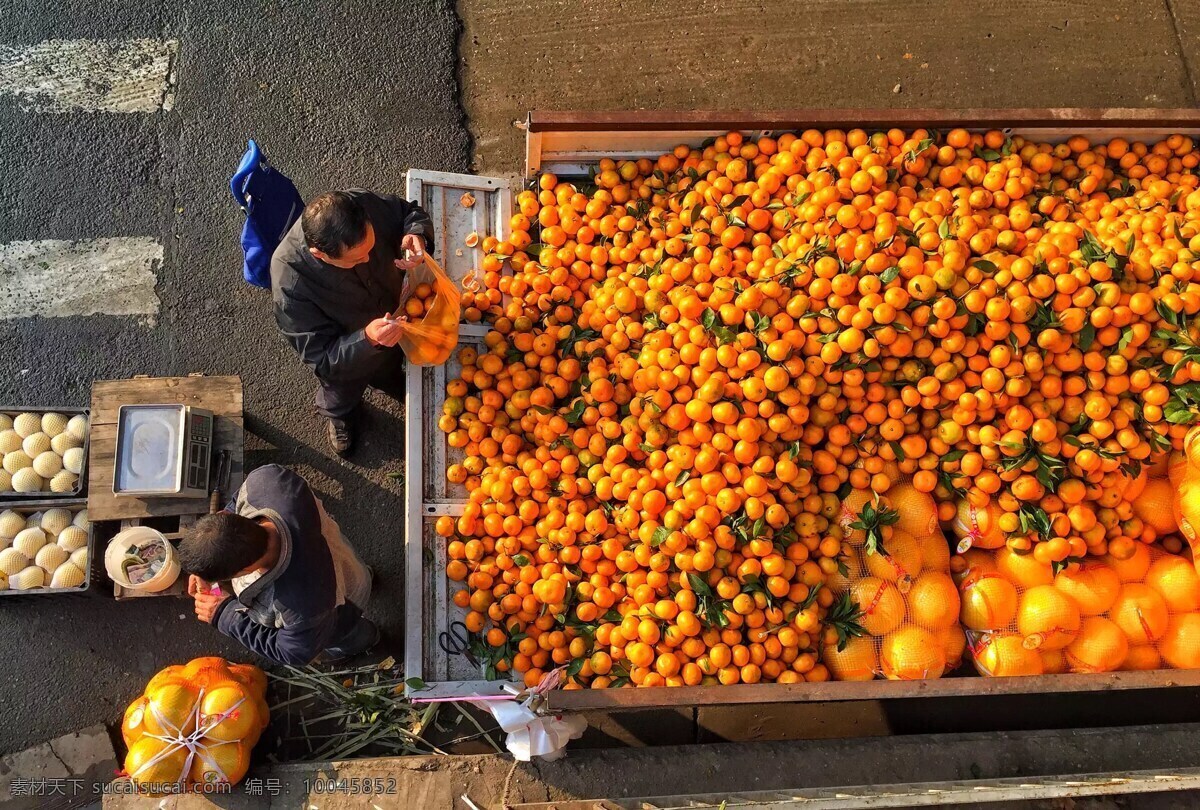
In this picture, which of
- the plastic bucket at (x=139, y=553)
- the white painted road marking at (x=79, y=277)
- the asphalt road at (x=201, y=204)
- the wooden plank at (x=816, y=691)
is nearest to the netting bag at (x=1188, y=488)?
the wooden plank at (x=816, y=691)

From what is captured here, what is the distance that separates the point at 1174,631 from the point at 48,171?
8086mm

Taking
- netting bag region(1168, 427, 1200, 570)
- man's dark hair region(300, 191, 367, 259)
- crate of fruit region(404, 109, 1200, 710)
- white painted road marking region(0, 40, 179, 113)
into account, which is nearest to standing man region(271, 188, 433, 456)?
man's dark hair region(300, 191, 367, 259)

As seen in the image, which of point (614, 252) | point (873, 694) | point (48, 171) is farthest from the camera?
point (48, 171)

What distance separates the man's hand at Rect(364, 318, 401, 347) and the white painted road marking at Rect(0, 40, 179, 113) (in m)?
3.53

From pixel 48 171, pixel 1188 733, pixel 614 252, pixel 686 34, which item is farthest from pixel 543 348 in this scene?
pixel 1188 733

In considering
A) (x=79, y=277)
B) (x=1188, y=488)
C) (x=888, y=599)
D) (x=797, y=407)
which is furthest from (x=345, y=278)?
(x=1188, y=488)

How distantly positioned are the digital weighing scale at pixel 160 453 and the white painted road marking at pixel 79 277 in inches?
52.7

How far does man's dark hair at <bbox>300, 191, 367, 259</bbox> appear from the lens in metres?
3.23

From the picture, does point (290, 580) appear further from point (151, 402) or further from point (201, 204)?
point (201, 204)

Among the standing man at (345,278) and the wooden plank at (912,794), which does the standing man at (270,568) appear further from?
the wooden plank at (912,794)

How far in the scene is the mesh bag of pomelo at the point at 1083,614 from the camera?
3707 mm

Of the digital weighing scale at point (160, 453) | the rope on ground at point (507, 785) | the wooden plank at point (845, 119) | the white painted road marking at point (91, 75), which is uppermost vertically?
the white painted road marking at point (91, 75)

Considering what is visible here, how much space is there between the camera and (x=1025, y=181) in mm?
4266

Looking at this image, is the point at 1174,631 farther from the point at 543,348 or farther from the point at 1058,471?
the point at 543,348
